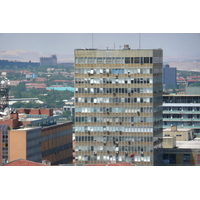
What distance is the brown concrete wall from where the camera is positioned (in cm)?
11681

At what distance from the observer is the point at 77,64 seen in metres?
115

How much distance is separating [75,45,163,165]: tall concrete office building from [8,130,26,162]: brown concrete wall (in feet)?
23.2

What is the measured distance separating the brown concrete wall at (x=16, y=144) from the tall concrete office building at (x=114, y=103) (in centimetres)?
709

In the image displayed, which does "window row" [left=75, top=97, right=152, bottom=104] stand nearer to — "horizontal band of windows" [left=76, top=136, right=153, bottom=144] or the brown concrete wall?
"horizontal band of windows" [left=76, top=136, right=153, bottom=144]

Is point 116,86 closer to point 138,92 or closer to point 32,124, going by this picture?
point 138,92

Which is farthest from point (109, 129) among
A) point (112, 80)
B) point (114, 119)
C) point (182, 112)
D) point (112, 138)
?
point (182, 112)

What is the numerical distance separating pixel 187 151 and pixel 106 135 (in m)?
16.4

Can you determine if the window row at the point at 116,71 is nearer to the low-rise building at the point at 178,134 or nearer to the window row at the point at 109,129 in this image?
the window row at the point at 109,129

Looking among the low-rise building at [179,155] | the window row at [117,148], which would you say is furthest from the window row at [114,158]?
the low-rise building at [179,155]

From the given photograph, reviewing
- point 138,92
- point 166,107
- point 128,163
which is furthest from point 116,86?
point 166,107

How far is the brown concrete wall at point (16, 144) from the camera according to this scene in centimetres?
11681

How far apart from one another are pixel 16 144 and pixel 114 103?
13.5m

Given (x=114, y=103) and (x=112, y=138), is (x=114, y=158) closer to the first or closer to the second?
(x=112, y=138)

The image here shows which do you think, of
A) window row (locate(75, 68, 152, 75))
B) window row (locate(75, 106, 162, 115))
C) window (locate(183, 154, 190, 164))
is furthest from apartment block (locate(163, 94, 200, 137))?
window row (locate(75, 68, 152, 75))
